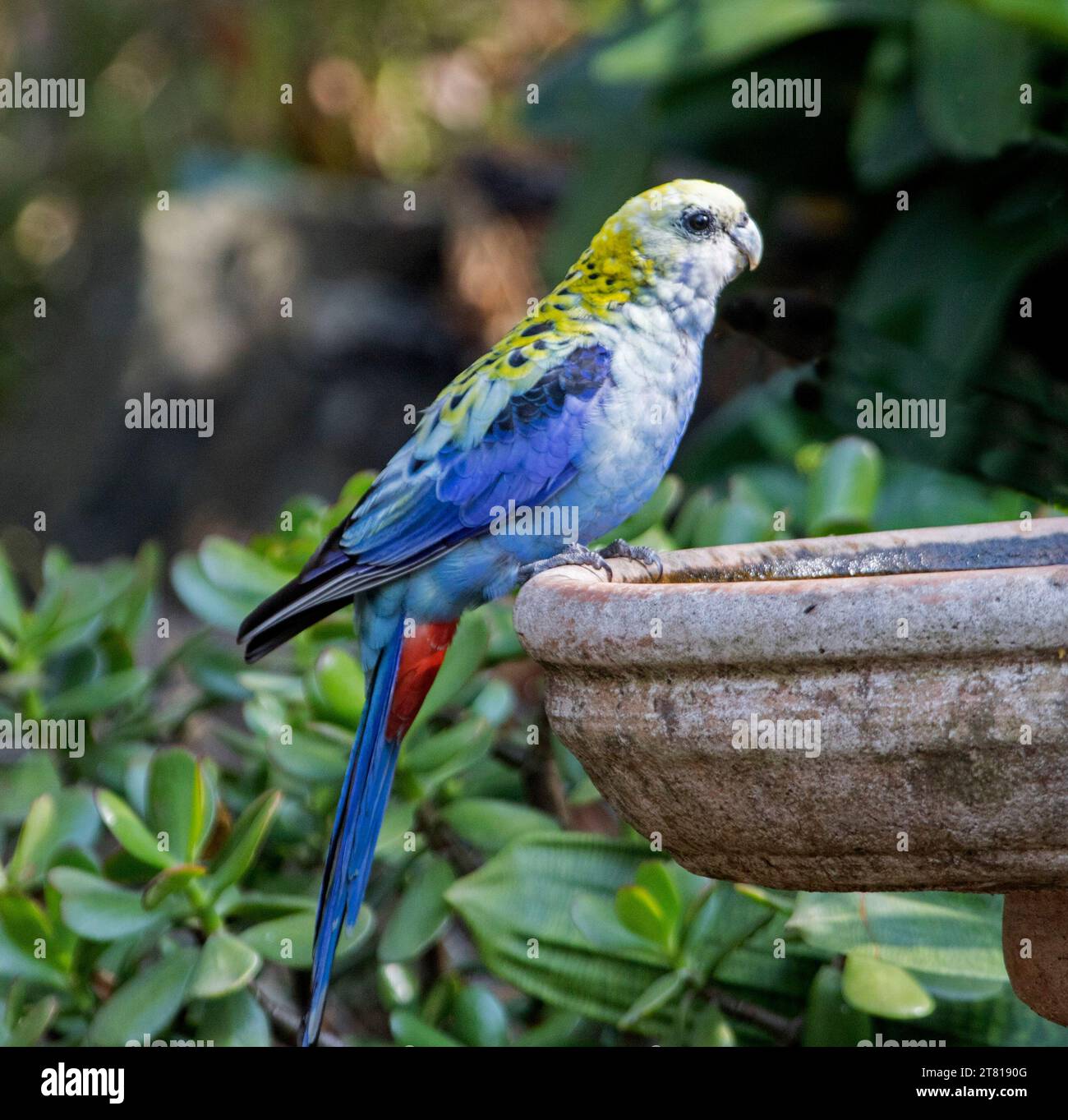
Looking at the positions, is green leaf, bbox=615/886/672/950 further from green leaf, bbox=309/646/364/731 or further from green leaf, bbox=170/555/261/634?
green leaf, bbox=170/555/261/634

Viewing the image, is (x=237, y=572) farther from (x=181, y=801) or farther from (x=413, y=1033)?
(x=413, y=1033)

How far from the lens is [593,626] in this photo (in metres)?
1.32

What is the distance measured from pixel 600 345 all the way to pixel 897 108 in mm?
2521

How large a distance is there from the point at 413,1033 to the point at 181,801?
47cm

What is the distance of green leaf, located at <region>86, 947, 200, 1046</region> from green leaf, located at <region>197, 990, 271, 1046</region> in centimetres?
5

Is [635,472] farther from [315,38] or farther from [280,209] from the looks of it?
[315,38]

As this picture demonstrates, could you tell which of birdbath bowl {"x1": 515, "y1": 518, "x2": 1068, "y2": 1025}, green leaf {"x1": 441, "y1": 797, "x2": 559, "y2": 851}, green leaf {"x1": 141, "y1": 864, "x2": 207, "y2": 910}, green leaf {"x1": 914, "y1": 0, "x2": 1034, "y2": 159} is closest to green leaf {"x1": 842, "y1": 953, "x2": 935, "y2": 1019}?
birdbath bowl {"x1": 515, "y1": 518, "x2": 1068, "y2": 1025}

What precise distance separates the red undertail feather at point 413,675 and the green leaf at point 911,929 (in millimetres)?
612

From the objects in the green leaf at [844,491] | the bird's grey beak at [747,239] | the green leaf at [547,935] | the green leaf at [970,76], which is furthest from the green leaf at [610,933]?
the green leaf at [970,76]

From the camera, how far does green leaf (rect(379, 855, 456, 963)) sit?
6.22 feet

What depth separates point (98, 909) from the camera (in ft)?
5.85

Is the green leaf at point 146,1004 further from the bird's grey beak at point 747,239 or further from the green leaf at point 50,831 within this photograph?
the bird's grey beak at point 747,239

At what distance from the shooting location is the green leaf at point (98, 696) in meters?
2.19
